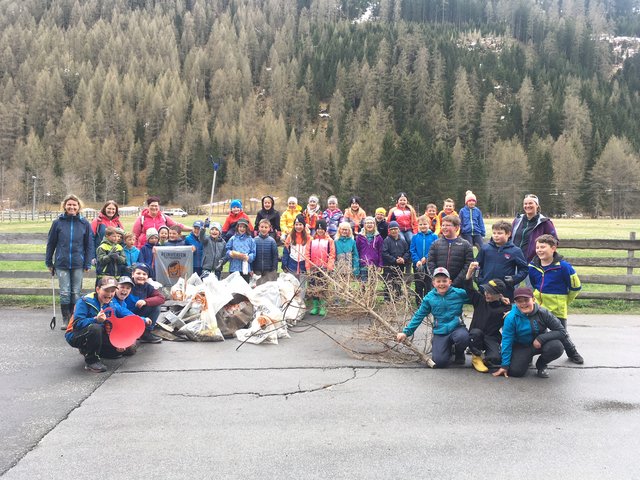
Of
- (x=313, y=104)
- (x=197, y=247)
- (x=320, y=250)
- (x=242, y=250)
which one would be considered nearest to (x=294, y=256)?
(x=320, y=250)

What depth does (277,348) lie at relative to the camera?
6.79m

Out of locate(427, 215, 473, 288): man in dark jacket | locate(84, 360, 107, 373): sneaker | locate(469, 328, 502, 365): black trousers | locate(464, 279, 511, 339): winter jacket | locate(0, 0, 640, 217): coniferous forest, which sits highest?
locate(0, 0, 640, 217): coniferous forest

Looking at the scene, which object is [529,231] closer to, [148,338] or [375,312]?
[375,312]

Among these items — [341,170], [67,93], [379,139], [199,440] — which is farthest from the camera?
[67,93]

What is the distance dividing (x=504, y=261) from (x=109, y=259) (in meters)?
5.85

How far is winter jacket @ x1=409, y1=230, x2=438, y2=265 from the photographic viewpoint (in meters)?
8.93

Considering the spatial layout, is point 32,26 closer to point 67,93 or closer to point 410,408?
point 67,93

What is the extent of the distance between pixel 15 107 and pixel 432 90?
9787 centimetres

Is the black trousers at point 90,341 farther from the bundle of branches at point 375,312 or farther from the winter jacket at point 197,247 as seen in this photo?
the winter jacket at point 197,247

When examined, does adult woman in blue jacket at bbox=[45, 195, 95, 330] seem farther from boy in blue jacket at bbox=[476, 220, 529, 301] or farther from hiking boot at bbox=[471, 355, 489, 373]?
boy in blue jacket at bbox=[476, 220, 529, 301]

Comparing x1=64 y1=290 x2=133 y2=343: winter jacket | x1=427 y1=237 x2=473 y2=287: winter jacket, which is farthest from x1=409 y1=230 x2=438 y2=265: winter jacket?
x1=64 y1=290 x2=133 y2=343: winter jacket

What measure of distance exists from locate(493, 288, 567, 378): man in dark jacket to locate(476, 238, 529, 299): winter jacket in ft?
2.64

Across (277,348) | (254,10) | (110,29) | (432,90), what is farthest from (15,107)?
(277,348)

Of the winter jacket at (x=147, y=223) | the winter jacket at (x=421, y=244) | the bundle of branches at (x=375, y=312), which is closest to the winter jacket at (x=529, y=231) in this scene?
the winter jacket at (x=421, y=244)
